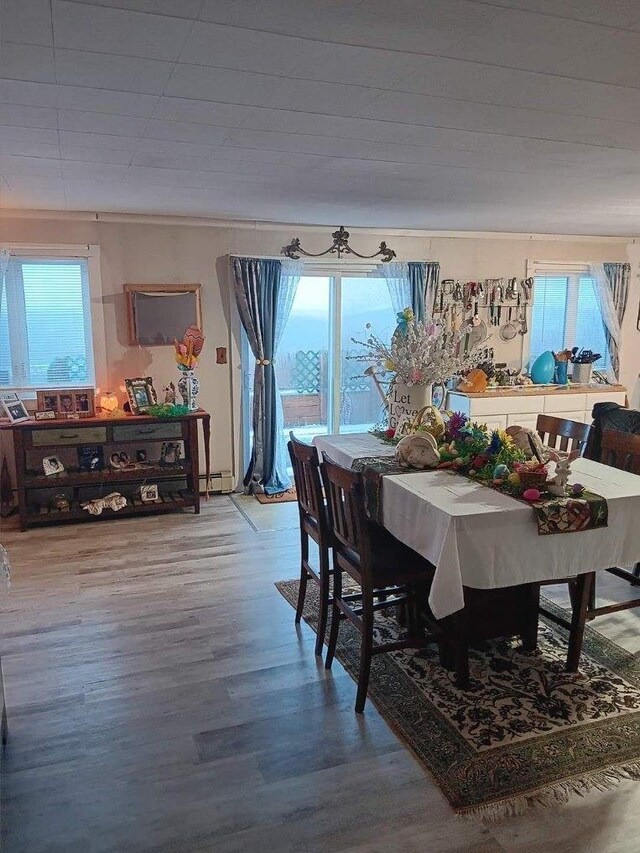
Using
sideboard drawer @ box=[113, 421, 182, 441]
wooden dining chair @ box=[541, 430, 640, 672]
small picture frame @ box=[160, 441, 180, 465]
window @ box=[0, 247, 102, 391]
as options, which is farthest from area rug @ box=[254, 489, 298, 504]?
wooden dining chair @ box=[541, 430, 640, 672]

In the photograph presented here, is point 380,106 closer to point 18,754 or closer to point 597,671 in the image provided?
point 597,671

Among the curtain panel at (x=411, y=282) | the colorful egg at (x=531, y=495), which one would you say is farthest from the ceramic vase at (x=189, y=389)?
the colorful egg at (x=531, y=495)

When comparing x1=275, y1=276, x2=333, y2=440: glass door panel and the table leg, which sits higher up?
x1=275, y1=276, x2=333, y2=440: glass door panel

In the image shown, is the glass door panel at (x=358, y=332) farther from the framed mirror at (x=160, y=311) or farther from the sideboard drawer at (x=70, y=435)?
the sideboard drawer at (x=70, y=435)

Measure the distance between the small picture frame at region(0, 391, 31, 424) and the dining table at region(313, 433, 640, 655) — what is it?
3124 millimetres

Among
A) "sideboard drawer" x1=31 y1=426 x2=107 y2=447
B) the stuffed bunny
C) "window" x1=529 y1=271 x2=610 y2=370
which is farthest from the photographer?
"window" x1=529 y1=271 x2=610 y2=370

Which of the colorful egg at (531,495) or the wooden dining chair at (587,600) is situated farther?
the wooden dining chair at (587,600)

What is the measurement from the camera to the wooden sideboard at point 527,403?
583 cm

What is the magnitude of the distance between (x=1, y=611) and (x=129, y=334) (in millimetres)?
2469

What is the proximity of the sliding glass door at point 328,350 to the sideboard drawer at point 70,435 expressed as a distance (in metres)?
1.38

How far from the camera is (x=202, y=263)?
17.0 feet

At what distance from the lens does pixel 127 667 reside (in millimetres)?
2822

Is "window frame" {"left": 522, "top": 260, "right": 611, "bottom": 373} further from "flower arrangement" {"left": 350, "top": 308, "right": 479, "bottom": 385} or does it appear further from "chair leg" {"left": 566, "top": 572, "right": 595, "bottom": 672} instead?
"chair leg" {"left": 566, "top": 572, "right": 595, "bottom": 672}

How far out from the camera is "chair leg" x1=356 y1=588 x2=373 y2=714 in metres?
2.47
